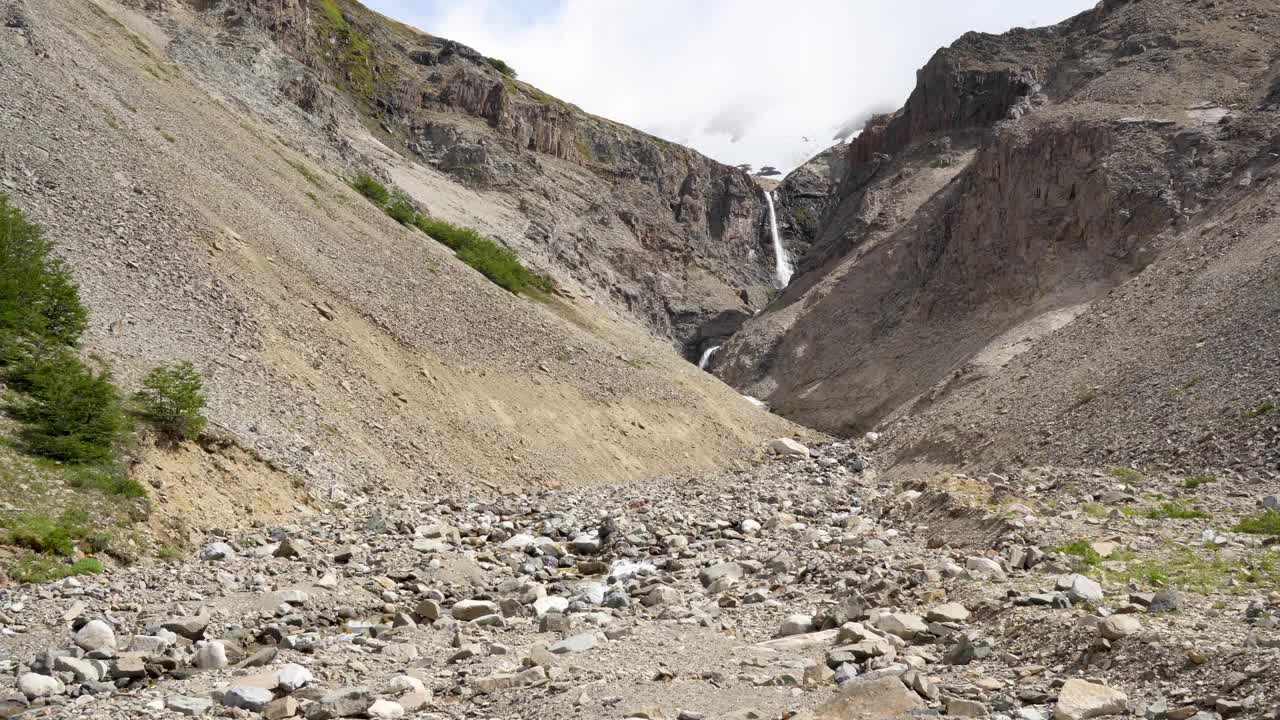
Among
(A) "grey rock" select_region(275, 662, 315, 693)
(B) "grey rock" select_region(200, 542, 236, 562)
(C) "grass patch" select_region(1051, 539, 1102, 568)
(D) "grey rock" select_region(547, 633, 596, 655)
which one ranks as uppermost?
(C) "grass patch" select_region(1051, 539, 1102, 568)

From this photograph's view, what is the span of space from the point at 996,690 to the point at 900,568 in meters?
6.23

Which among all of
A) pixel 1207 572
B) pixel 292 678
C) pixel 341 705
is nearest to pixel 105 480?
pixel 292 678

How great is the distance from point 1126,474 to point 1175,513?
582cm

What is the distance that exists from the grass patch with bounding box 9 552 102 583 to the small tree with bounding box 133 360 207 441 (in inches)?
192

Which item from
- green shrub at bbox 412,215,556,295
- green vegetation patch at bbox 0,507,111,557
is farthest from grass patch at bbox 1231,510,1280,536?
green shrub at bbox 412,215,556,295

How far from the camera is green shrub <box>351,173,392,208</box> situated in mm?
44562

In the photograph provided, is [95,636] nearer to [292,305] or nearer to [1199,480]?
[292,305]

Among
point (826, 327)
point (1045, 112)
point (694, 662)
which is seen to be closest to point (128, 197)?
point (694, 662)

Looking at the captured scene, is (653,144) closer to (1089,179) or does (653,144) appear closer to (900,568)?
(1089,179)

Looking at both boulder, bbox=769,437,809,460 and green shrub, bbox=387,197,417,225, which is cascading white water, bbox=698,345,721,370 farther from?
green shrub, bbox=387,197,417,225

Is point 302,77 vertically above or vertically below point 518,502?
above

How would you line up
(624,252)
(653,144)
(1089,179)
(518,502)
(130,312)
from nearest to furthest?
1. (130,312)
2. (518,502)
3. (1089,179)
4. (624,252)
5. (653,144)

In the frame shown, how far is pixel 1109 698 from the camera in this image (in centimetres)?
841

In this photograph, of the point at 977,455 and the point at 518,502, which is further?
the point at 977,455
